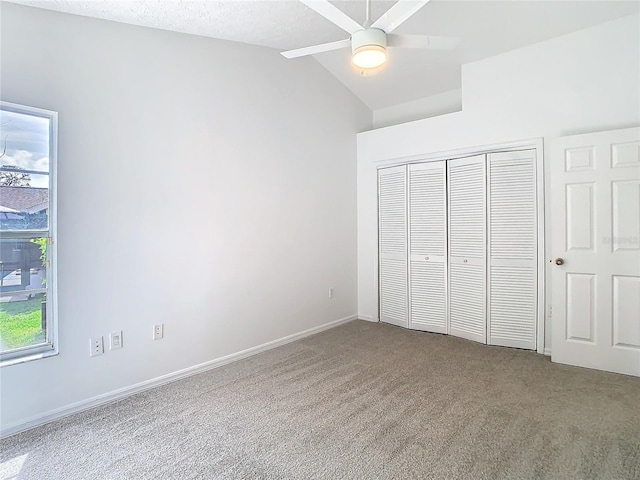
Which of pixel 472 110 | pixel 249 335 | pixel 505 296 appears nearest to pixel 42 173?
pixel 249 335

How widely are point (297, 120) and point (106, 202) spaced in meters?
2.18

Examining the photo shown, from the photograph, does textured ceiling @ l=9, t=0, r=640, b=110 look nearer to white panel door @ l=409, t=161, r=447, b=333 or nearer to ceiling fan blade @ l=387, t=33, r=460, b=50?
ceiling fan blade @ l=387, t=33, r=460, b=50

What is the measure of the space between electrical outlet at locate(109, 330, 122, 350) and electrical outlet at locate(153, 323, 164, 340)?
9.8 inches

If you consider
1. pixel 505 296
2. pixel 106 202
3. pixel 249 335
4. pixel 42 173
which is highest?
pixel 42 173

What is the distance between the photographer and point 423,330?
4258 mm

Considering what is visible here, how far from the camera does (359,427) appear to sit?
223 centimetres

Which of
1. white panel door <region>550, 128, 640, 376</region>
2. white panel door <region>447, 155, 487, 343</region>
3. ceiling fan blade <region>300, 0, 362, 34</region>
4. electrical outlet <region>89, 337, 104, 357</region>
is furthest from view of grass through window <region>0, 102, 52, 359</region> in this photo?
white panel door <region>550, 128, 640, 376</region>

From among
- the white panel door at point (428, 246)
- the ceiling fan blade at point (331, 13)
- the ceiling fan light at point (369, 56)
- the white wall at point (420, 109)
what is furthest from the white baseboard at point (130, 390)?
the white wall at point (420, 109)

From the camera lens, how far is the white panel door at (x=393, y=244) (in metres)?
4.41

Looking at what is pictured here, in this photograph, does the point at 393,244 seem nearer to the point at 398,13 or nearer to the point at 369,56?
the point at 369,56

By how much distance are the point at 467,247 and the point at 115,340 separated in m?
3.44

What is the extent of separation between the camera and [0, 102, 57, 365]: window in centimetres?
223

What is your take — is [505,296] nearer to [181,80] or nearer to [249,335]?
[249,335]

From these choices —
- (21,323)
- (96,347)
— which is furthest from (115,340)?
(21,323)
